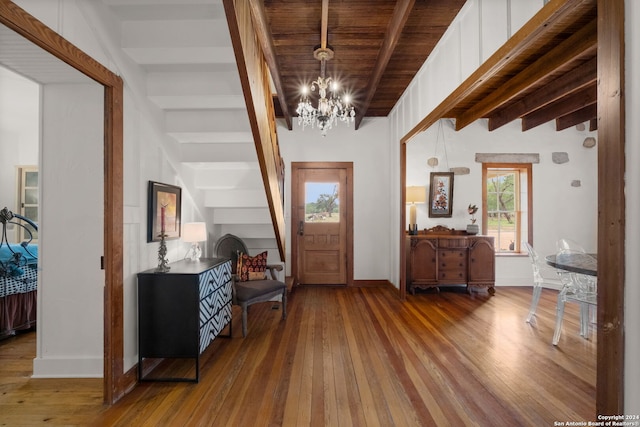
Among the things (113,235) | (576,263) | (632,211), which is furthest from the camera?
(576,263)

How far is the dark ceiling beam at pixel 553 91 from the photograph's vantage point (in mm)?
3073

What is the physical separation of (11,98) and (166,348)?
557 cm

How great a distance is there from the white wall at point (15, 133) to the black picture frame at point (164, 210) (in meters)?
4.17

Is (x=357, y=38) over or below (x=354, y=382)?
over

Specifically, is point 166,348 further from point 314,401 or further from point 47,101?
point 47,101

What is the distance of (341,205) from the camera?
5410 millimetres

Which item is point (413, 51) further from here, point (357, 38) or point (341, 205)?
point (341, 205)

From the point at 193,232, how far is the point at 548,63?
3.98m

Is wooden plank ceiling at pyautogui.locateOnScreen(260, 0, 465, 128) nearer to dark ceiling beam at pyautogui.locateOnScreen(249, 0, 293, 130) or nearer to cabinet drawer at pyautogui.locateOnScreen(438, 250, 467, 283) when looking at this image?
dark ceiling beam at pyautogui.locateOnScreen(249, 0, 293, 130)

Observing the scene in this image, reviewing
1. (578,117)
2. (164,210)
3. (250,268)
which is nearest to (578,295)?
(578,117)

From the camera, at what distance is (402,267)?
4.44 m

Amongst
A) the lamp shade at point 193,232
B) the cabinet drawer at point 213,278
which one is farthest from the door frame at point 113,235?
the lamp shade at point 193,232

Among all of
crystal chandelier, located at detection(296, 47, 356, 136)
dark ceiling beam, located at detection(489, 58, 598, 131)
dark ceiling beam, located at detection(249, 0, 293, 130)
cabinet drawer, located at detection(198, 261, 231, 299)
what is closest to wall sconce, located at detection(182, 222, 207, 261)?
cabinet drawer, located at detection(198, 261, 231, 299)

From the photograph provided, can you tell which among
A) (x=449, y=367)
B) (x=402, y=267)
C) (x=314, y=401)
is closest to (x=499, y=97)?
(x=402, y=267)
